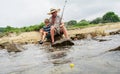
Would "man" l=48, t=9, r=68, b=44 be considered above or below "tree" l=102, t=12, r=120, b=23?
above

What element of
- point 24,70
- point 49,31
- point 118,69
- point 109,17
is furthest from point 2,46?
point 109,17

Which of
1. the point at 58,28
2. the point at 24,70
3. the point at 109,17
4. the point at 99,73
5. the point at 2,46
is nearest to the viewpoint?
the point at 99,73

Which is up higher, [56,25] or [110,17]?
[56,25]

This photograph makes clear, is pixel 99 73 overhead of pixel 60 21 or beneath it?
beneath

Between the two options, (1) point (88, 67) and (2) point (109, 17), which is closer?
(1) point (88, 67)

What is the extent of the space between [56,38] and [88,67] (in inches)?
356

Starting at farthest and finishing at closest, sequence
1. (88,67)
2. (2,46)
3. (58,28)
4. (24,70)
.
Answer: (2,46), (58,28), (24,70), (88,67)

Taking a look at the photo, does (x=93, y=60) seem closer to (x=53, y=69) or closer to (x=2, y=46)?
(x=53, y=69)

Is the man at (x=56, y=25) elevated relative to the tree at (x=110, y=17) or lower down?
elevated

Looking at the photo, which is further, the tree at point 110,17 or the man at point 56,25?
the tree at point 110,17

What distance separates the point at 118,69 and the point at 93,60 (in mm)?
1560

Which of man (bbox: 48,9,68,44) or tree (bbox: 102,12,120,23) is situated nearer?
man (bbox: 48,9,68,44)

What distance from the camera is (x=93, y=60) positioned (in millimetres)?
7992

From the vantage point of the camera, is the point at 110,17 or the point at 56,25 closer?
the point at 56,25
